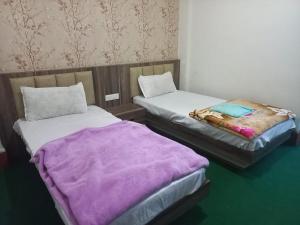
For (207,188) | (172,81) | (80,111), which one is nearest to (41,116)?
(80,111)

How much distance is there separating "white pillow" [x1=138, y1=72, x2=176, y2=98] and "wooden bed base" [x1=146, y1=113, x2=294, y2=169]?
0.41 metres

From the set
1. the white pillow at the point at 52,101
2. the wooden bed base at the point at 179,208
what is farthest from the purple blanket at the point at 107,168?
the white pillow at the point at 52,101

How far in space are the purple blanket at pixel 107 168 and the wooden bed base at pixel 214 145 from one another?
76 centimetres

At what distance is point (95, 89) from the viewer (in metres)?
2.89

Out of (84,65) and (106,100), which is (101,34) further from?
(106,100)

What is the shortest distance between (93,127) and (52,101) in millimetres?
624

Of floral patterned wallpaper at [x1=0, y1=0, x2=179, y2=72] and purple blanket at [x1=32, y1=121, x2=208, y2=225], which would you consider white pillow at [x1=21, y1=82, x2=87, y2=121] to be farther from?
purple blanket at [x1=32, y1=121, x2=208, y2=225]

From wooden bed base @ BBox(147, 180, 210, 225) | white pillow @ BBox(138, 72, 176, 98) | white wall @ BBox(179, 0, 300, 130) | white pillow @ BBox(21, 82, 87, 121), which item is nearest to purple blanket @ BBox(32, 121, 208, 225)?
wooden bed base @ BBox(147, 180, 210, 225)

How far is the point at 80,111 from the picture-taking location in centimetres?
255

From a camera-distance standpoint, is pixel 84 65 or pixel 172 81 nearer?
pixel 84 65

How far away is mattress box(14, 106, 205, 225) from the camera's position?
49.9 inches

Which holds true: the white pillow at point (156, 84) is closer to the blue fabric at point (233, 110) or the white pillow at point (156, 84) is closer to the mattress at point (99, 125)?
the mattress at point (99, 125)

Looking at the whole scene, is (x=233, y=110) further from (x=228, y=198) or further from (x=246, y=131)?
(x=228, y=198)

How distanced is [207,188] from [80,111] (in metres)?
1.65
